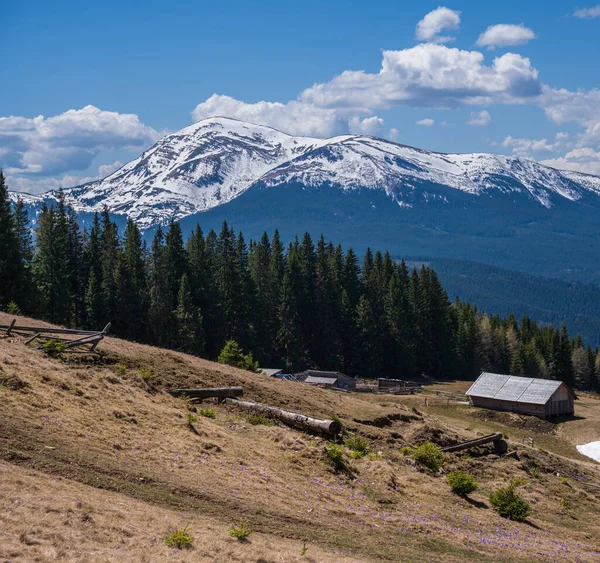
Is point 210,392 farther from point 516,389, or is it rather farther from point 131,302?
point 516,389

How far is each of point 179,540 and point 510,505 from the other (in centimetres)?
1484

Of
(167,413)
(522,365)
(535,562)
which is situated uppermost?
(167,413)

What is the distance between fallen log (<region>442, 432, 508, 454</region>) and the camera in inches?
1271

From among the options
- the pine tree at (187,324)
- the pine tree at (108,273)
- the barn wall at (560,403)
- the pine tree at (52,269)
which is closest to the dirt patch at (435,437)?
the barn wall at (560,403)

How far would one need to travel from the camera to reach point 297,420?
27.7 metres

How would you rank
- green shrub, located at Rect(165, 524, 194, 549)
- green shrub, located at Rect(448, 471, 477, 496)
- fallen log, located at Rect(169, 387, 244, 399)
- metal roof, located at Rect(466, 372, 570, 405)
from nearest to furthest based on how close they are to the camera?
green shrub, located at Rect(165, 524, 194, 549) → green shrub, located at Rect(448, 471, 477, 496) → fallen log, located at Rect(169, 387, 244, 399) → metal roof, located at Rect(466, 372, 570, 405)

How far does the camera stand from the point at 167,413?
2444cm

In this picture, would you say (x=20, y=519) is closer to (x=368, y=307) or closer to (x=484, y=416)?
(x=484, y=416)

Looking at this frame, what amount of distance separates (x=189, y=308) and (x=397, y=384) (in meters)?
28.4

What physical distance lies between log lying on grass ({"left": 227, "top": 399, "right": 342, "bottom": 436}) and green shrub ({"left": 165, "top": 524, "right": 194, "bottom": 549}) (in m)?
12.7

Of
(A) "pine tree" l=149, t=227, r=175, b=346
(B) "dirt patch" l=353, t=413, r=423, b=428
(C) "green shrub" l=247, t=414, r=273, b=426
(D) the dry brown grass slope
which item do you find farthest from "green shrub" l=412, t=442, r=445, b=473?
(A) "pine tree" l=149, t=227, r=175, b=346

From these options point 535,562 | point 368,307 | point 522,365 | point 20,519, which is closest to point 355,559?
point 535,562

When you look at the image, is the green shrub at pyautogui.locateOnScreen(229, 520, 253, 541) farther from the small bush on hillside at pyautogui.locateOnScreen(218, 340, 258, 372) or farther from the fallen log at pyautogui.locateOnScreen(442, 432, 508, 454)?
the small bush on hillside at pyautogui.locateOnScreen(218, 340, 258, 372)

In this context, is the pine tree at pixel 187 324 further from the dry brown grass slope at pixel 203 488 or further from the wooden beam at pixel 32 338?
the wooden beam at pixel 32 338
